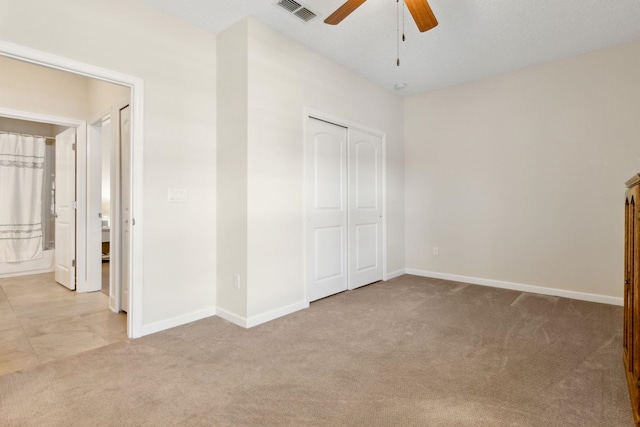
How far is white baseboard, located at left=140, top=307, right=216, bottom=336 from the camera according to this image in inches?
105

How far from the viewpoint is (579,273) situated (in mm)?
3625

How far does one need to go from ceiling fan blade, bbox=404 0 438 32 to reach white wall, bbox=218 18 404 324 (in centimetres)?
134

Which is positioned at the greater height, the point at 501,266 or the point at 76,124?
the point at 76,124

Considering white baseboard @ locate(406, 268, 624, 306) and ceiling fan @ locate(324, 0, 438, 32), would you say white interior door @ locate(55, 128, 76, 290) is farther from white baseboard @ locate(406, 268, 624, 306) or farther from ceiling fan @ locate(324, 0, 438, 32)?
white baseboard @ locate(406, 268, 624, 306)

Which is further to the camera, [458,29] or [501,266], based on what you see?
[501,266]

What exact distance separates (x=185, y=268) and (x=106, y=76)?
165 centimetres

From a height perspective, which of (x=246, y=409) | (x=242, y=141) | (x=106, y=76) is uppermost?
(x=106, y=76)

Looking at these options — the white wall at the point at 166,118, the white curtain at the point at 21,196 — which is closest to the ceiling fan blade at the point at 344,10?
the white wall at the point at 166,118

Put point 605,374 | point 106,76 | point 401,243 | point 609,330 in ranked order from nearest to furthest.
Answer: point 605,374 < point 106,76 < point 609,330 < point 401,243

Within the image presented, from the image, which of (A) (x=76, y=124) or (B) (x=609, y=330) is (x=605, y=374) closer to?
(B) (x=609, y=330)

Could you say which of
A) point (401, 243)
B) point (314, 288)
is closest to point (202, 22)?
point (314, 288)

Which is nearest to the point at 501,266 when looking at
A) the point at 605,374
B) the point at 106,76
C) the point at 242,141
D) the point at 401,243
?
the point at 401,243

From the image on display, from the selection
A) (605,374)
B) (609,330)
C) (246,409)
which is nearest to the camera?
(246,409)

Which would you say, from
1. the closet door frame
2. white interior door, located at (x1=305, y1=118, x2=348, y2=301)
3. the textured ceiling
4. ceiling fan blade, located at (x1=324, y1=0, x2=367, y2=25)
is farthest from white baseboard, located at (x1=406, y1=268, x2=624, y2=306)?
ceiling fan blade, located at (x1=324, y1=0, x2=367, y2=25)
